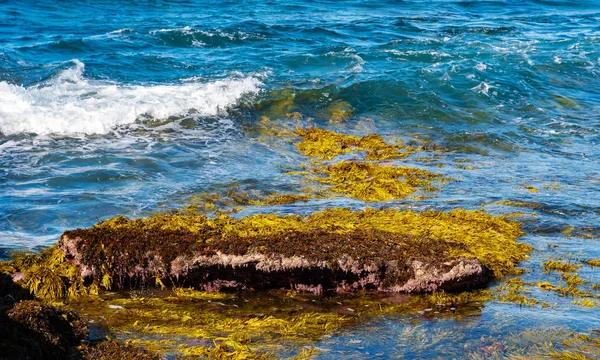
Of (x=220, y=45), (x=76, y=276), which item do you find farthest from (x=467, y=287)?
(x=220, y=45)

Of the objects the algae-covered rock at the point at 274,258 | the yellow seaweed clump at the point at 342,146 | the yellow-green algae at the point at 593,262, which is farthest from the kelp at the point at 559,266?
the yellow seaweed clump at the point at 342,146

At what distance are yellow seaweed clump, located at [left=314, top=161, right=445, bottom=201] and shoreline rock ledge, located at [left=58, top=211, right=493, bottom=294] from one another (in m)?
2.49

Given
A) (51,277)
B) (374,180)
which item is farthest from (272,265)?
(374,180)

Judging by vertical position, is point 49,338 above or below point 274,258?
above

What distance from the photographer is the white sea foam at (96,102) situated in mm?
11133

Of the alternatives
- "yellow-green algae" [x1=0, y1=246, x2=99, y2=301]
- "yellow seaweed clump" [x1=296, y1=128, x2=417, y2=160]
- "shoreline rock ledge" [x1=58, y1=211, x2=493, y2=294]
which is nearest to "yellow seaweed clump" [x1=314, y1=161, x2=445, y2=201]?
"yellow seaweed clump" [x1=296, y1=128, x2=417, y2=160]

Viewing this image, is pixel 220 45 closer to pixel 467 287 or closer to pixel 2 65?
pixel 2 65

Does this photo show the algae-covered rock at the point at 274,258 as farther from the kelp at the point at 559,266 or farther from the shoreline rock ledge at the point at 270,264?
the kelp at the point at 559,266

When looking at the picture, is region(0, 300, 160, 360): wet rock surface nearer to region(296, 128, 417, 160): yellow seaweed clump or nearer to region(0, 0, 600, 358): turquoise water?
region(0, 0, 600, 358): turquoise water

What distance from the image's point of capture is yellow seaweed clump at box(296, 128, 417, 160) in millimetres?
10219

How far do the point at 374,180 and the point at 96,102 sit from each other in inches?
245

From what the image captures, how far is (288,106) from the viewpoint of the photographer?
13266 mm

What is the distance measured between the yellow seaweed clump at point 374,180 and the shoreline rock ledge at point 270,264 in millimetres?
2492

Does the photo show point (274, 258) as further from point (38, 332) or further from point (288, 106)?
point (288, 106)
